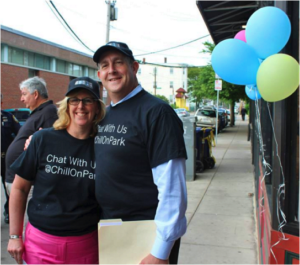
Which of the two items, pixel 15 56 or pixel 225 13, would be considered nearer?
pixel 225 13

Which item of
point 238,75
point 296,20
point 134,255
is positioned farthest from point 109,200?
point 296,20

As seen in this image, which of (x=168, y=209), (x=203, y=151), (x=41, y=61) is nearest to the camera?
(x=168, y=209)

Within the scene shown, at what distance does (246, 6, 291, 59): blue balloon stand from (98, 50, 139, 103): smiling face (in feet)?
2.91

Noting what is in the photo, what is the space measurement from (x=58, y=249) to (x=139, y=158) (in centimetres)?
78

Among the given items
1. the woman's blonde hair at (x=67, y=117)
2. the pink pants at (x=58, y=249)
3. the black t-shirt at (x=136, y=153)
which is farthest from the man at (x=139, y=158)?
the pink pants at (x=58, y=249)

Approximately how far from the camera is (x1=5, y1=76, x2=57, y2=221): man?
3307 millimetres

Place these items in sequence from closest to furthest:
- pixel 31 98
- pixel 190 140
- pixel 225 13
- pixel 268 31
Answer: pixel 268 31 < pixel 31 98 < pixel 190 140 < pixel 225 13

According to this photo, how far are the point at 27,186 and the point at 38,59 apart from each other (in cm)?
2418

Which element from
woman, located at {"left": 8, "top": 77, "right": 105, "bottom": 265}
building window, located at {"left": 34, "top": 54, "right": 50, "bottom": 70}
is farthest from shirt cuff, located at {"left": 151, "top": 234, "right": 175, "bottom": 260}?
building window, located at {"left": 34, "top": 54, "right": 50, "bottom": 70}

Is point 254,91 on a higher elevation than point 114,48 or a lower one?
lower

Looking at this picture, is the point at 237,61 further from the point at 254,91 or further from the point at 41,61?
the point at 41,61

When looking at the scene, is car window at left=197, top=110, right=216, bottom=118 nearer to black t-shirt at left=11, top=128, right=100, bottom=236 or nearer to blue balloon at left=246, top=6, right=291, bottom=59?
blue balloon at left=246, top=6, right=291, bottom=59

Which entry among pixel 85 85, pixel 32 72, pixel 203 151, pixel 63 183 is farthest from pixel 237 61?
pixel 32 72

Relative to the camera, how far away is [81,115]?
6.77ft
